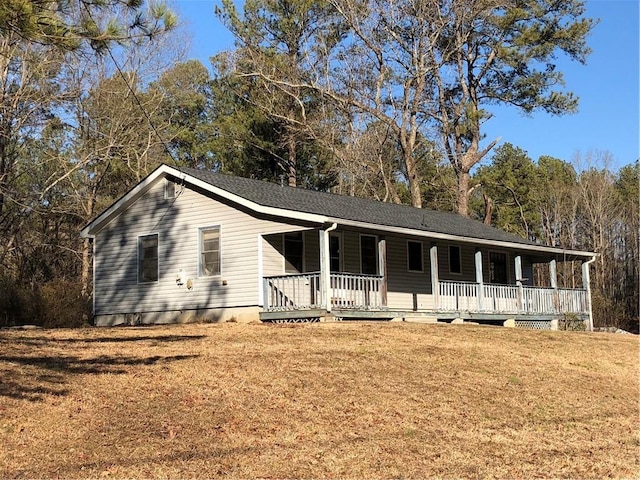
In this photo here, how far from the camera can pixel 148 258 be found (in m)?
22.2

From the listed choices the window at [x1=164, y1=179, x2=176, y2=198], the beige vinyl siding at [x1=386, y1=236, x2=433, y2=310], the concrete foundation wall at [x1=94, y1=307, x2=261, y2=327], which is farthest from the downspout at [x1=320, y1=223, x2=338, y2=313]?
the window at [x1=164, y1=179, x2=176, y2=198]

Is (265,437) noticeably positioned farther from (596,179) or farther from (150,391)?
(596,179)

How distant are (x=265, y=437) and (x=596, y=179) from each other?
43560mm

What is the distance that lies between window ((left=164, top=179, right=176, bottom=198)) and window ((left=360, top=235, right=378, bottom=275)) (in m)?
5.42

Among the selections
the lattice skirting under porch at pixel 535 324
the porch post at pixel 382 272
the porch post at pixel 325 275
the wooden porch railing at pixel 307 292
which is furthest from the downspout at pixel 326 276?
the lattice skirting under porch at pixel 535 324

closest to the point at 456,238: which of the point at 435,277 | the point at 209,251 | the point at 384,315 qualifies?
the point at 435,277

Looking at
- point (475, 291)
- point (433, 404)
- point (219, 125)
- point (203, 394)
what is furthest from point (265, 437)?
point (219, 125)

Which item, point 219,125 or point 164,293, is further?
point 219,125

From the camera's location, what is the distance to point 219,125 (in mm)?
37219

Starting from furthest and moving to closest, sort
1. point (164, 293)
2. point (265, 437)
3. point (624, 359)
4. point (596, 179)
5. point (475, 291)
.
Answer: point (596, 179) < point (475, 291) < point (164, 293) < point (624, 359) < point (265, 437)

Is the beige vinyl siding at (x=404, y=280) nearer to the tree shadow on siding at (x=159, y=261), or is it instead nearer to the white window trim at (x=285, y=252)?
the white window trim at (x=285, y=252)

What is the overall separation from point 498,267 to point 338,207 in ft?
26.9

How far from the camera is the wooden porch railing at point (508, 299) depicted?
22984 mm

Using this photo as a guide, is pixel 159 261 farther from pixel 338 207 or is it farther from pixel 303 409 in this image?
pixel 303 409
